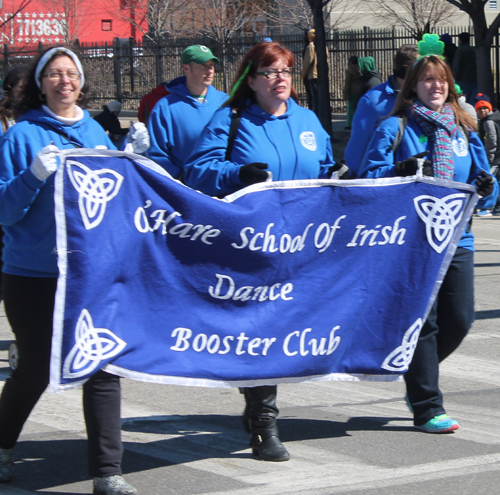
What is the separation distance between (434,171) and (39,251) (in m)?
2.11

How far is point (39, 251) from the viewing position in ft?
13.0

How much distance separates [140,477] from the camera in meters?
4.27

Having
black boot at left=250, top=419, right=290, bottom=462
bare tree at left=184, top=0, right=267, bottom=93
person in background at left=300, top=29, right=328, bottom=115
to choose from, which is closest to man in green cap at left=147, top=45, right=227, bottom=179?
black boot at left=250, top=419, right=290, bottom=462

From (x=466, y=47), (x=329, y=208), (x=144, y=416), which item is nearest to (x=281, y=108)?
(x=329, y=208)

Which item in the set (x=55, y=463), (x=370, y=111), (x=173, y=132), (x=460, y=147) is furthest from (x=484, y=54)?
(x=55, y=463)

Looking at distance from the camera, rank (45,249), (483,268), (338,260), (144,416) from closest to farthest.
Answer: (45,249) → (338,260) → (144,416) → (483,268)

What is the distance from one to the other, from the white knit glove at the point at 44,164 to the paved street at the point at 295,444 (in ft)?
4.53

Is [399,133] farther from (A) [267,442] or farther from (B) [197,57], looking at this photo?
(B) [197,57]

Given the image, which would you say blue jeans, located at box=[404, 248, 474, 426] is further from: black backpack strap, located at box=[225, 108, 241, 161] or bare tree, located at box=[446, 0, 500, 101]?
bare tree, located at box=[446, 0, 500, 101]

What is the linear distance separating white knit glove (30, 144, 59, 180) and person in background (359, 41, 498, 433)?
6.01 feet

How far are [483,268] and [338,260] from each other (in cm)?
603

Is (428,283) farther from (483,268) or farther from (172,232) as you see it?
(483,268)

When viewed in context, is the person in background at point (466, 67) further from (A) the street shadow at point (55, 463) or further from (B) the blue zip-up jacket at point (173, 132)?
(A) the street shadow at point (55, 463)

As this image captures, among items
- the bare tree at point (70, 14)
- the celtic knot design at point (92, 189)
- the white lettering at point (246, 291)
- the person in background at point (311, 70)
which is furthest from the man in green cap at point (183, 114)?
the bare tree at point (70, 14)
